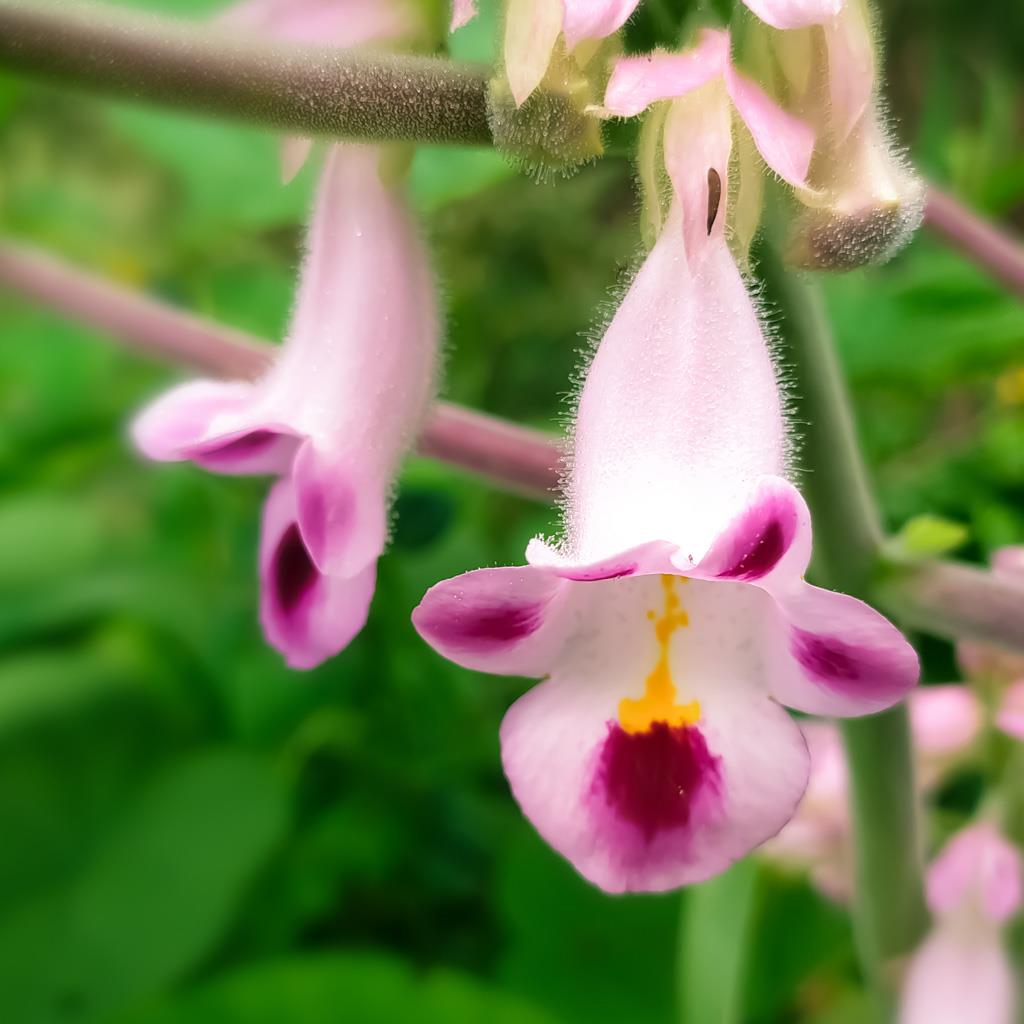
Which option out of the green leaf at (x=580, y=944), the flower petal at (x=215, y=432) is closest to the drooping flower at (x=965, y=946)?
the flower petal at (x=215, y=432)

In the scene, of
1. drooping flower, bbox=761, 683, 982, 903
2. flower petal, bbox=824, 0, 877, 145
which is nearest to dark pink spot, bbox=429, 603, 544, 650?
flower petal, bbox=824, 0, 877, 145

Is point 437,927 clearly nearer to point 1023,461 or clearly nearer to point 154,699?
point 154,699

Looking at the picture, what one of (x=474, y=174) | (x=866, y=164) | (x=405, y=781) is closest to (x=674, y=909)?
(x=405, y=781)

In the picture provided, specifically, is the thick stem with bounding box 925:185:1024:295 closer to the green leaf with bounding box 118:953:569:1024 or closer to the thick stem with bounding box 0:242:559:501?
the thick stem with bounding box 0:242:559:501

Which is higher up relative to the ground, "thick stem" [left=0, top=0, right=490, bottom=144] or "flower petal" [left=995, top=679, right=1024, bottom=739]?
"thick stem" [left=0, top=0, right=490, bottom=144]

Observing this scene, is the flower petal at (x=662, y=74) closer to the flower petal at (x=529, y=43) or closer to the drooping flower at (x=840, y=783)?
the flower petal at (x=529, y=43)

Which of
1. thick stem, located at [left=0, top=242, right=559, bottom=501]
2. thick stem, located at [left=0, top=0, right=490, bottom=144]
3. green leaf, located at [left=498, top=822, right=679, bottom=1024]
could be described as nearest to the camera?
thick stem, located at [left=0, top=0, right=490, bottom=144]
